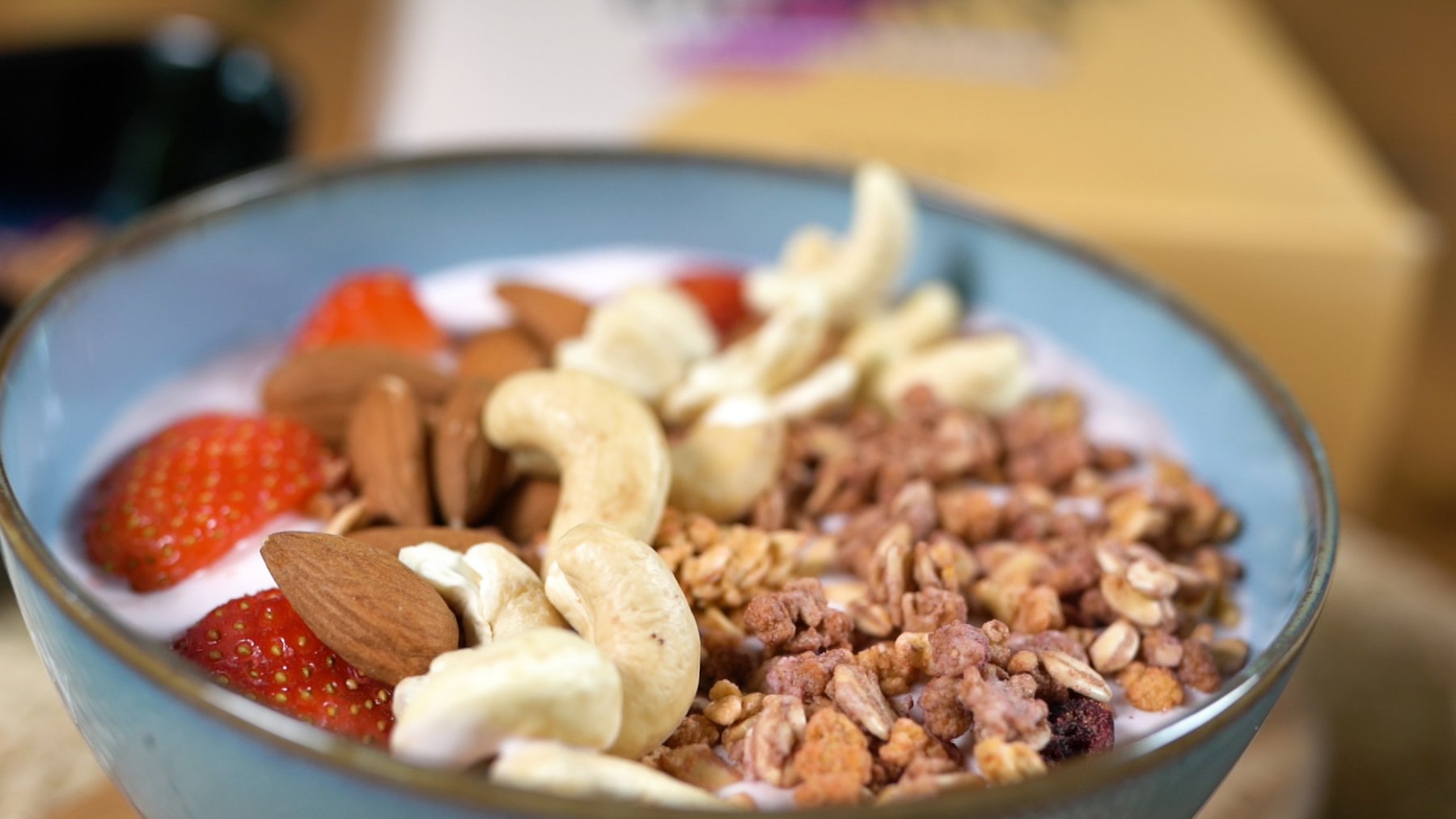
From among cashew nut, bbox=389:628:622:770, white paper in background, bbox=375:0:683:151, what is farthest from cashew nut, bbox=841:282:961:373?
white paper in background, bbox=375:0:683:151

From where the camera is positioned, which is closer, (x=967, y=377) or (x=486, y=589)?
(x=486, y=589)

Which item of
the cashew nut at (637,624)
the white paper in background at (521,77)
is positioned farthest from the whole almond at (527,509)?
the white paper in background at (521,77)

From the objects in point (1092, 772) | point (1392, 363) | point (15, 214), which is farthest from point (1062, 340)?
point (15, 214)

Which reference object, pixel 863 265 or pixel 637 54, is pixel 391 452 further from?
pixel 637 54

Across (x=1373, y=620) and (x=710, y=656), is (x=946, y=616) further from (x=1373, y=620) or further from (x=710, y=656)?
(x=1373, y=620)

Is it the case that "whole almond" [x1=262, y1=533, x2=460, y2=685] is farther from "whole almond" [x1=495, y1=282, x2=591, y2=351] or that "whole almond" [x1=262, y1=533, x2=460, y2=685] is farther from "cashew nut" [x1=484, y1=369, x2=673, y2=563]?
"whole almond" [x1=495, y1=282, x2=591, y2=351]

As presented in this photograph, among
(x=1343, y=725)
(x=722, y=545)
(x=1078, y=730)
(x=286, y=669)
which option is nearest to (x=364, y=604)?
(x=286, y=669)
